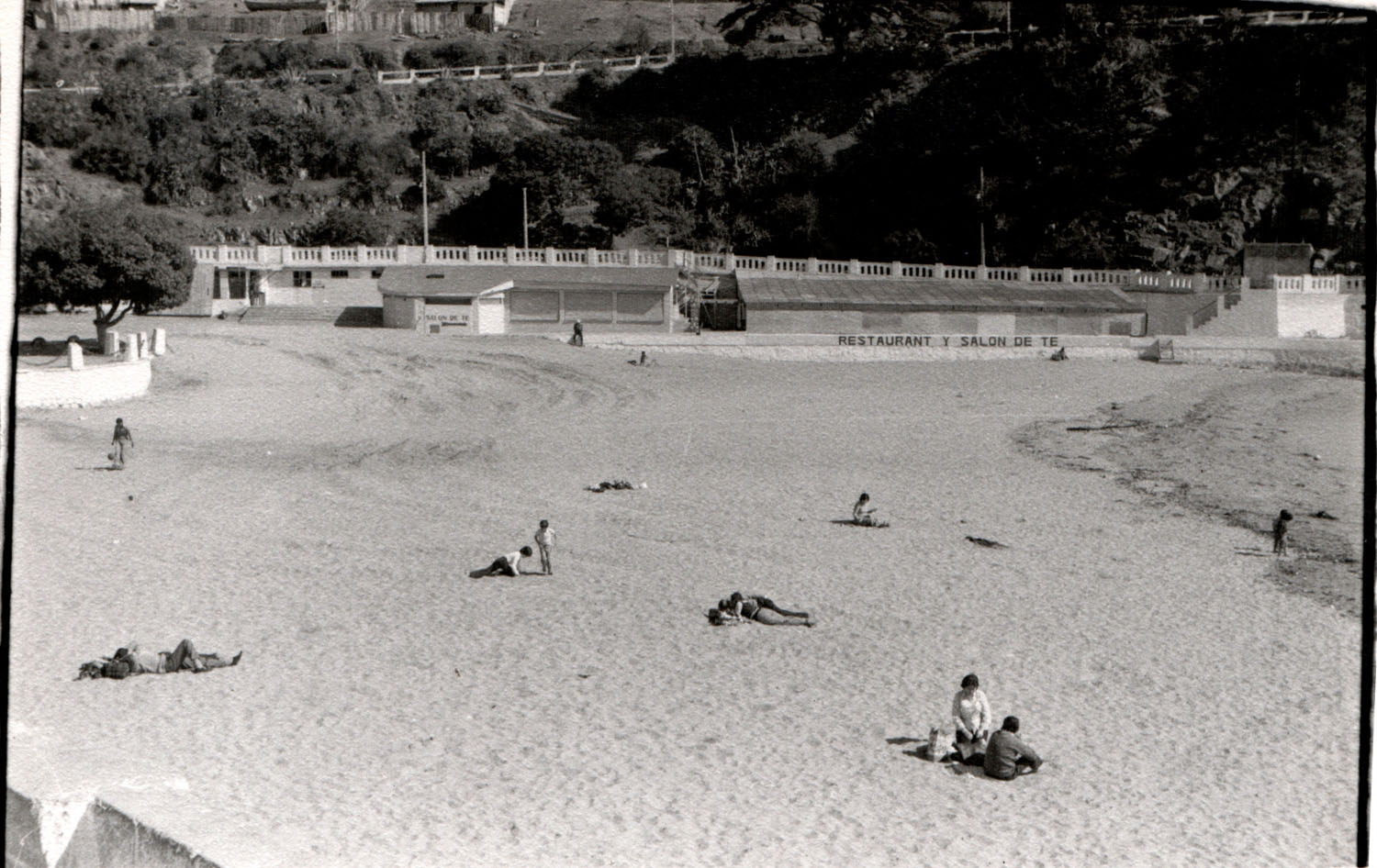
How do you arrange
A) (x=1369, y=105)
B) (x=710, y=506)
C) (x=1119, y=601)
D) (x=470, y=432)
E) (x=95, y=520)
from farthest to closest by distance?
(x=470, y=432)
(x=710, y=506)
(x=95, y=520)
(x=1119, y=601)
(x=1369, y=105)

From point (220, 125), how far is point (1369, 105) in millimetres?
49393

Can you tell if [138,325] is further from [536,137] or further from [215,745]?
[536,137]

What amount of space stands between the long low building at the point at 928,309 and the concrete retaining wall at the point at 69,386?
1847 cm

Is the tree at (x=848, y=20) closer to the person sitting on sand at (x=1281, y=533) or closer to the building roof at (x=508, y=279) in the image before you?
the building roof at (x=508, y=279)

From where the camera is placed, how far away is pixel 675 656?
12648 mm

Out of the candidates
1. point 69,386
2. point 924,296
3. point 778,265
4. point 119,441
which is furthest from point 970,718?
point 778,265

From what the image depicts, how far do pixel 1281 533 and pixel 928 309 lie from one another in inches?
852

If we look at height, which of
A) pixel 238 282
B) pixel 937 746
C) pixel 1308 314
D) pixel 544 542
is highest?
pixel 238 282

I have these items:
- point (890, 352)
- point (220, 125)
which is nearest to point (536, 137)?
point (220, 125)

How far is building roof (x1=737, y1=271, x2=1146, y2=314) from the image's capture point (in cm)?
3672

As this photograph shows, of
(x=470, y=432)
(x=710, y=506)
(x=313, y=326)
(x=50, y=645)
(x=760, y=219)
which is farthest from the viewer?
(x=760, y=219)

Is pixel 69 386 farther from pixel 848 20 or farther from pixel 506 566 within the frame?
pixel 848 20

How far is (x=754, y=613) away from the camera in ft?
44.8

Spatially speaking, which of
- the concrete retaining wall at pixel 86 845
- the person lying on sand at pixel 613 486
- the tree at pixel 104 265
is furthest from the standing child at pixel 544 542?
the tree at pixel 104 265
